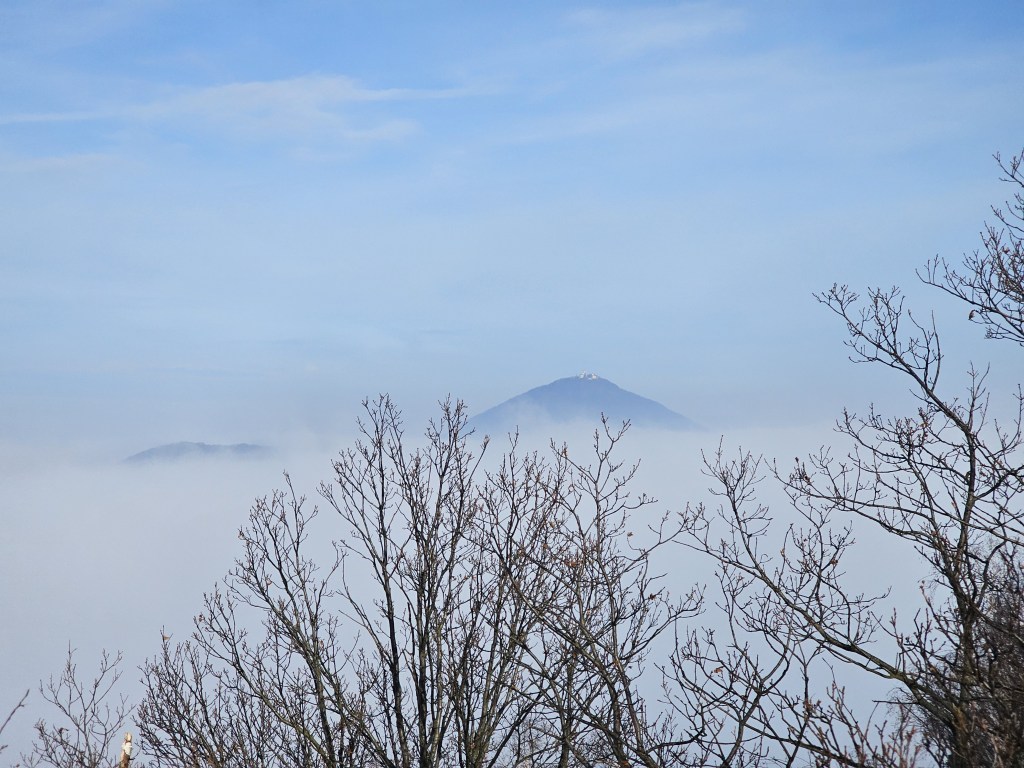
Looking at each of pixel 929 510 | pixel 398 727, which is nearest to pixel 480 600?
pixel 398 727

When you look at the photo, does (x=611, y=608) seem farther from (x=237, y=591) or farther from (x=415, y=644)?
(x=237, y=591)

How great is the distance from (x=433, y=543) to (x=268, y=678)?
3619mm

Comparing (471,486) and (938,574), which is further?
(471,486)

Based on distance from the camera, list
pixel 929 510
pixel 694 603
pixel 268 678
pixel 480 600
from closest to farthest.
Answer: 1. pixel 929 510
2. pixel 694 603
3. pixel 480 600
4. pixel 268 678

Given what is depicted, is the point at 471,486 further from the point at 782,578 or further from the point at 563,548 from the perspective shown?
the point at 782,578

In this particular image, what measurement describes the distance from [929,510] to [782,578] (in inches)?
64.1

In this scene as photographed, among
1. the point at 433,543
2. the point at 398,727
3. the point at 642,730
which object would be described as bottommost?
the point at 642,730

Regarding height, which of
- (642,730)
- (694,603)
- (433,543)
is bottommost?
(642,730)

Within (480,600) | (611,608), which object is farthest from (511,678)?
(611,608)

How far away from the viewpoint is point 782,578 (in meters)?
10.4

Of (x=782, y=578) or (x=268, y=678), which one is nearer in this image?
(x=782, y=578)

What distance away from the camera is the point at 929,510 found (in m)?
9.59

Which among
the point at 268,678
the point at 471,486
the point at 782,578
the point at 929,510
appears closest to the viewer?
the point at 929,510

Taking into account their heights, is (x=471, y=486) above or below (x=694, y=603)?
above
